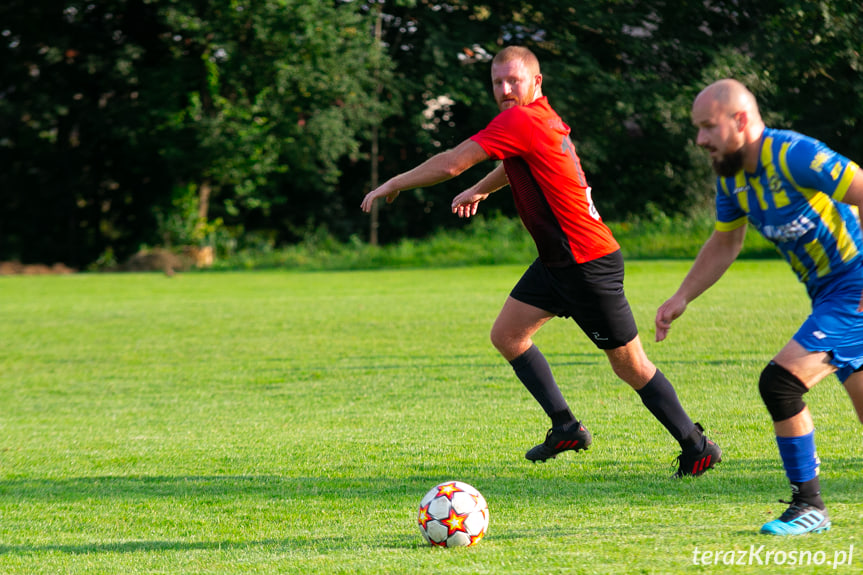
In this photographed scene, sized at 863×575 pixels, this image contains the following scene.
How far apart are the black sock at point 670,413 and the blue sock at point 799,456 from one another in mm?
1074

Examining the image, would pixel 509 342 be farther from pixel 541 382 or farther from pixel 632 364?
pixel 632 364

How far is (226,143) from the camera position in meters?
29.8

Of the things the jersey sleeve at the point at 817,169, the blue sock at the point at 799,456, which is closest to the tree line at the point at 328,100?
the jersey sleeve at the point at 817,169

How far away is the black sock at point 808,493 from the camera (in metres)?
3.91

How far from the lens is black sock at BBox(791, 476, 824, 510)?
3.91 metres

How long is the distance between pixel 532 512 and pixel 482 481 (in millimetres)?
722

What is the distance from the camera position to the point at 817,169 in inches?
142

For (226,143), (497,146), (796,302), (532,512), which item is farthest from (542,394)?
(226,143)

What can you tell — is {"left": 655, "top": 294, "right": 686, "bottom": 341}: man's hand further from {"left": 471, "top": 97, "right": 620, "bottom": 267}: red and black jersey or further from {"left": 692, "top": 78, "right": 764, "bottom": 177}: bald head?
{"left": 692, "top": 78, "right": 764, "bottom": 177}: bald head

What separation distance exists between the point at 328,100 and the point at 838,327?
27930 mm

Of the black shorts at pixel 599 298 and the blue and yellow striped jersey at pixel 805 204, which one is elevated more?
the blue and yellow striped jersey at pixel 805 204

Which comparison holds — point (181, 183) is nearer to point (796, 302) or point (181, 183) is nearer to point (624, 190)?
point (624, 190)

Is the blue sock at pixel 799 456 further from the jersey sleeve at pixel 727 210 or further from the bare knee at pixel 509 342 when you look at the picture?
the bare knee at pixel 509 342

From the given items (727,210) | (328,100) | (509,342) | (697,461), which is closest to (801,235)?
(727,210)
